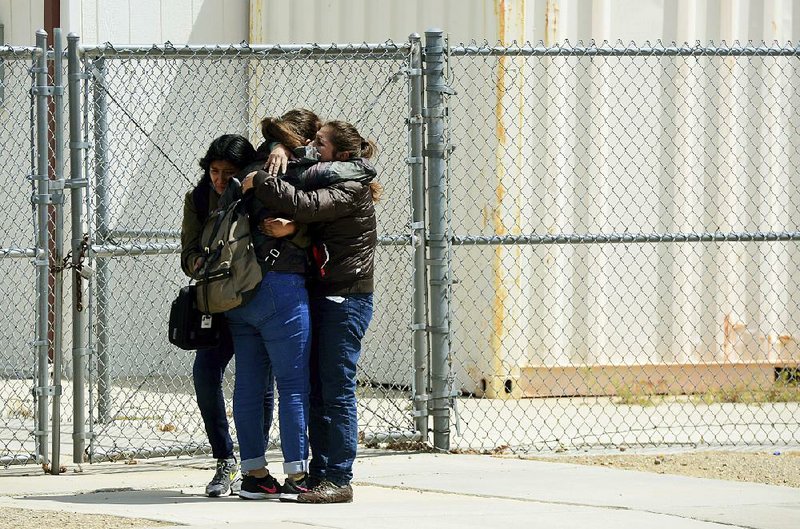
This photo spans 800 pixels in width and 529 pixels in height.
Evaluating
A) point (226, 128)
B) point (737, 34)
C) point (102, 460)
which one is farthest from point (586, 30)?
point (102, 460)

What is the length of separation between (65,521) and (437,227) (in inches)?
115

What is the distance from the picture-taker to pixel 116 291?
37.9 ft

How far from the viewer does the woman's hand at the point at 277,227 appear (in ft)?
21.3

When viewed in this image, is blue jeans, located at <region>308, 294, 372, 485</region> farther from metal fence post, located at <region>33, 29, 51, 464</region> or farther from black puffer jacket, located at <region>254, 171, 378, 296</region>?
metal fence post, located at <region>33, 29, 51, 464</region>

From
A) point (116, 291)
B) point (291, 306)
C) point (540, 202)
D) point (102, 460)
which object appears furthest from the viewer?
point (116, 291)

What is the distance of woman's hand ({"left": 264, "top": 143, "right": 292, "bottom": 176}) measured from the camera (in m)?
6.51

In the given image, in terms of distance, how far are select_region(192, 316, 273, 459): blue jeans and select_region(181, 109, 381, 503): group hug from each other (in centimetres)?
1

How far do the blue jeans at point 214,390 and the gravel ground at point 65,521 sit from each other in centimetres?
83

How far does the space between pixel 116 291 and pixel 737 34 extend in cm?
530

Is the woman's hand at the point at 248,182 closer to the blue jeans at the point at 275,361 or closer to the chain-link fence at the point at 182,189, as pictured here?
the blue jeans at the point at 275,361

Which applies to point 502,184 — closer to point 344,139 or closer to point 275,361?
point 344,139

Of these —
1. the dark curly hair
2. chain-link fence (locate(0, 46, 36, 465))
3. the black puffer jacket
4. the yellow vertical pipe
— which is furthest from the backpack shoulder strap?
chain-link fence (locate(0, 46, 36, 465))

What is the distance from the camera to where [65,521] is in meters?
6.12

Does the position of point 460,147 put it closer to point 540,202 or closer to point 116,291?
point 540,202
